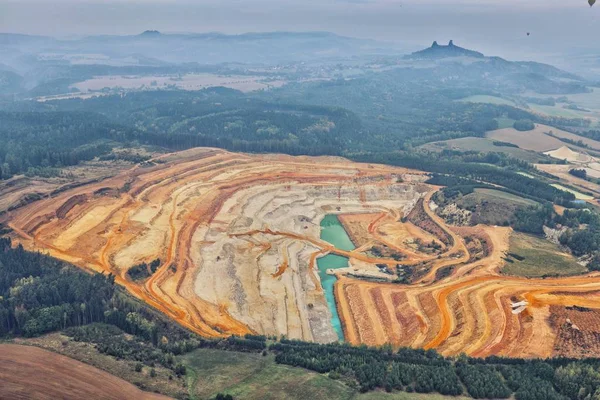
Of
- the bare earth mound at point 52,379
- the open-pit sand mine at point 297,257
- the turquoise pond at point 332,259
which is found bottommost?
the turquoise pond at point 332,259

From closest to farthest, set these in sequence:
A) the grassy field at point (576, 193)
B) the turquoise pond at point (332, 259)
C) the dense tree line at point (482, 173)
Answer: the turquoise pond at point (332, 259)
the dense tree line at point (482, 173)
the grassy field at point (576, 193)

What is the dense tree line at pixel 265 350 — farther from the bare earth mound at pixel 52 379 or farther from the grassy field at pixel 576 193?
the grassy field at pixel 576 193

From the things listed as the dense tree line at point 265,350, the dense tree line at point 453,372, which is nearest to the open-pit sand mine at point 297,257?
the dense tree line at point 453,372

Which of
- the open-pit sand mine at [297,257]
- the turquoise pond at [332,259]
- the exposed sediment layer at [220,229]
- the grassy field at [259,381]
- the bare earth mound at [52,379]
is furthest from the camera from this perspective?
the turquoise pond at [332,259]

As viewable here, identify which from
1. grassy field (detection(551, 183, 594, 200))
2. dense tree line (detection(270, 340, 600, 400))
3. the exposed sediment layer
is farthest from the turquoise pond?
grassy field (detection(551, 183, 594, 200))

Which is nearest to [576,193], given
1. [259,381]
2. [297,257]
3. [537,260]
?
[537,260]

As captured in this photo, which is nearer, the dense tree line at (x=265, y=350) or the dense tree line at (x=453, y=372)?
the dense tree line at (x=453, y=372)

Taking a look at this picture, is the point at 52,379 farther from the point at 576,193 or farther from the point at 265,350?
the point at 576,193
